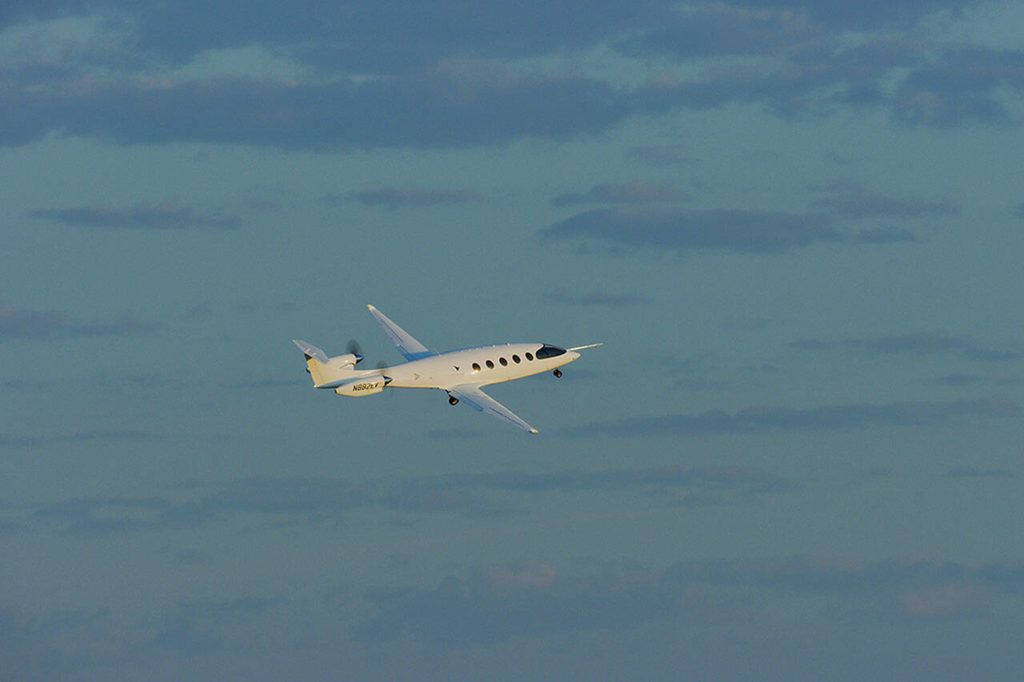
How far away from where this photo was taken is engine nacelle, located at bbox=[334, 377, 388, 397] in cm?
19775

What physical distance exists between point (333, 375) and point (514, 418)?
19023 millimetres

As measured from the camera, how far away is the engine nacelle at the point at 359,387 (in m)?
198

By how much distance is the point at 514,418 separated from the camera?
648 feet

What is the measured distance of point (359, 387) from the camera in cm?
19800

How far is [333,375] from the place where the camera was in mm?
198875
